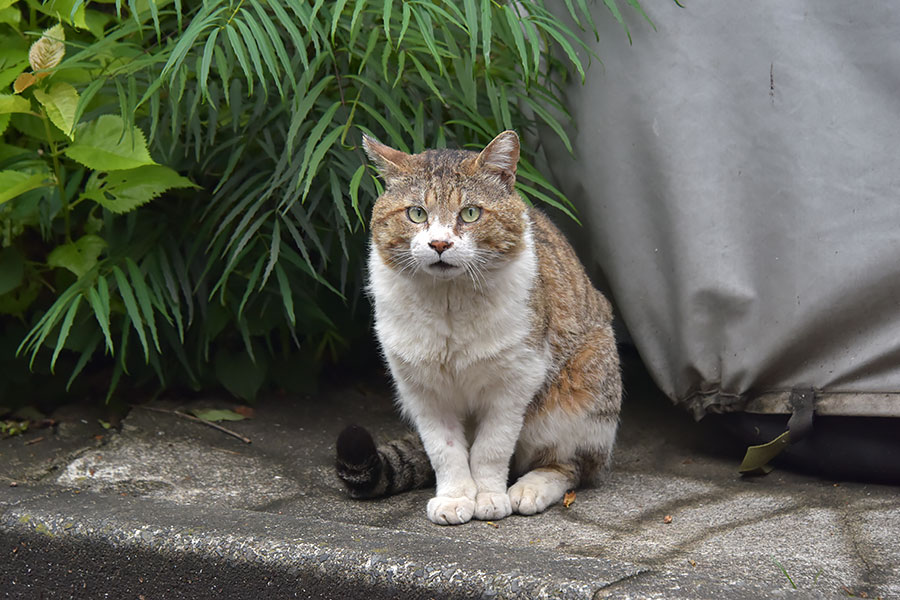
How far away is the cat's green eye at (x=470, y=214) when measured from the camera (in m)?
2.46

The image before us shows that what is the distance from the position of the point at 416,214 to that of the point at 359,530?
0.87m

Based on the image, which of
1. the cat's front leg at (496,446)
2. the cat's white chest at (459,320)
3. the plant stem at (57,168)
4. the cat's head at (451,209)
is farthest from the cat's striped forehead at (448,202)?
the plant stem at (57,168)

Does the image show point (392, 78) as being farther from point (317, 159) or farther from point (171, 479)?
point (171, 479)

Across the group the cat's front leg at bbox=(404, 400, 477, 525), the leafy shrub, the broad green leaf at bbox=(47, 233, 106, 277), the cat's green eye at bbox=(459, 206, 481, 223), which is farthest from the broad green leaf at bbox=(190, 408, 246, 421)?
the cat's green eye at bbox=(459, 206, 481, 223)

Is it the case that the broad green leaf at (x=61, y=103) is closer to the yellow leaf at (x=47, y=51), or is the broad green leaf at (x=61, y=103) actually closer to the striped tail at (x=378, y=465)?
the yellow leaf at (x=47, y=51)

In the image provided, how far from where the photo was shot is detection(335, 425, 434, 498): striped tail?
2465mm

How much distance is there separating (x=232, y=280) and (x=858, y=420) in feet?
7.09

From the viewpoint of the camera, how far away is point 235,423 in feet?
10.7

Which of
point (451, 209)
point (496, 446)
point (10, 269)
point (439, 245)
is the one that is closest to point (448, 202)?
point (451, 209)

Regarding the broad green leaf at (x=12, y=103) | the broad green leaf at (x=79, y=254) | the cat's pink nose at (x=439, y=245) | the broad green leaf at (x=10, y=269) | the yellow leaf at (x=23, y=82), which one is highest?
the yellow leaf at (x=23, y=82)

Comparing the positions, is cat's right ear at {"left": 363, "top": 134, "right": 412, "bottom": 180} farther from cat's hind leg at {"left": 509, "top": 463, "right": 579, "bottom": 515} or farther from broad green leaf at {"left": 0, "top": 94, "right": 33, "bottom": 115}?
broad green leaf at {"left": 0, "top": 94, "right": 33, "bottom": 115}

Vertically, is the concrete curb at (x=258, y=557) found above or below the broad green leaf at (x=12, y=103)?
below

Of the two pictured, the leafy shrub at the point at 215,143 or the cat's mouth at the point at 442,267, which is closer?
the cat's mouth at the point at 442,267

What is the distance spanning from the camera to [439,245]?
2.33 meters
